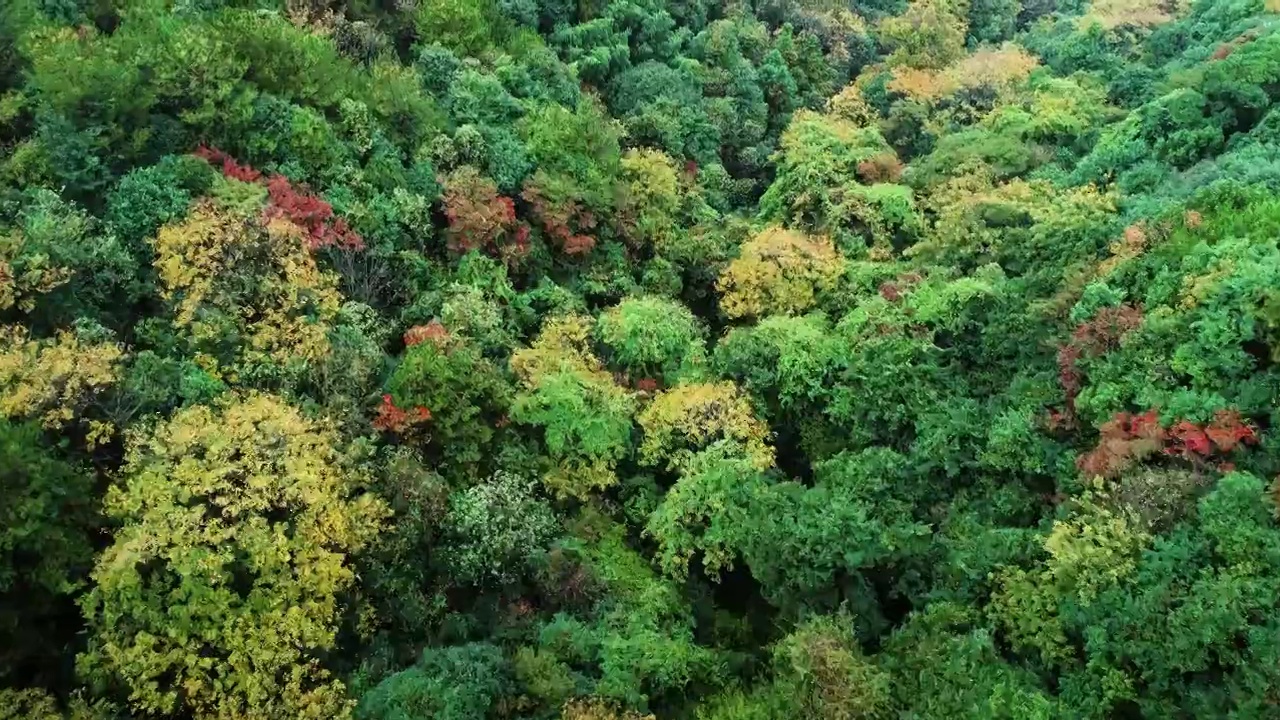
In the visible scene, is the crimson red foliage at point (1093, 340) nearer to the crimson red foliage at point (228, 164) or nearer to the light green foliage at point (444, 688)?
the light green foliage at point (444, 688)

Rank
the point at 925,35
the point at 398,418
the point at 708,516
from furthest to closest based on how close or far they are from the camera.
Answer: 1. the point at 925,35
2. the point at 708,516
3. the point at 398,418

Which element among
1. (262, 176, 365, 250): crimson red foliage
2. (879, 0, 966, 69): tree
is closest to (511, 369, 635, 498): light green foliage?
(262, 176, 365, 250): crimson red foliage

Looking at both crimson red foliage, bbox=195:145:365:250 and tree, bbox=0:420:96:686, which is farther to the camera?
crimson red foliage, bbox=195:145:365:250

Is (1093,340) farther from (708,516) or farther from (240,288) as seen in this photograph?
(240,288)

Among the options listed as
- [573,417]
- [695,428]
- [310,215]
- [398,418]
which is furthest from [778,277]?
[310,215]

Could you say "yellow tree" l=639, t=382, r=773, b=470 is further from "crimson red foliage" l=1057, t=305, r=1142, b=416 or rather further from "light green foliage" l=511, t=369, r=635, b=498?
"crimson red foliage" l=1057, t=305, r=1142, b=416

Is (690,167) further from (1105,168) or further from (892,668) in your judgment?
(892,668)
